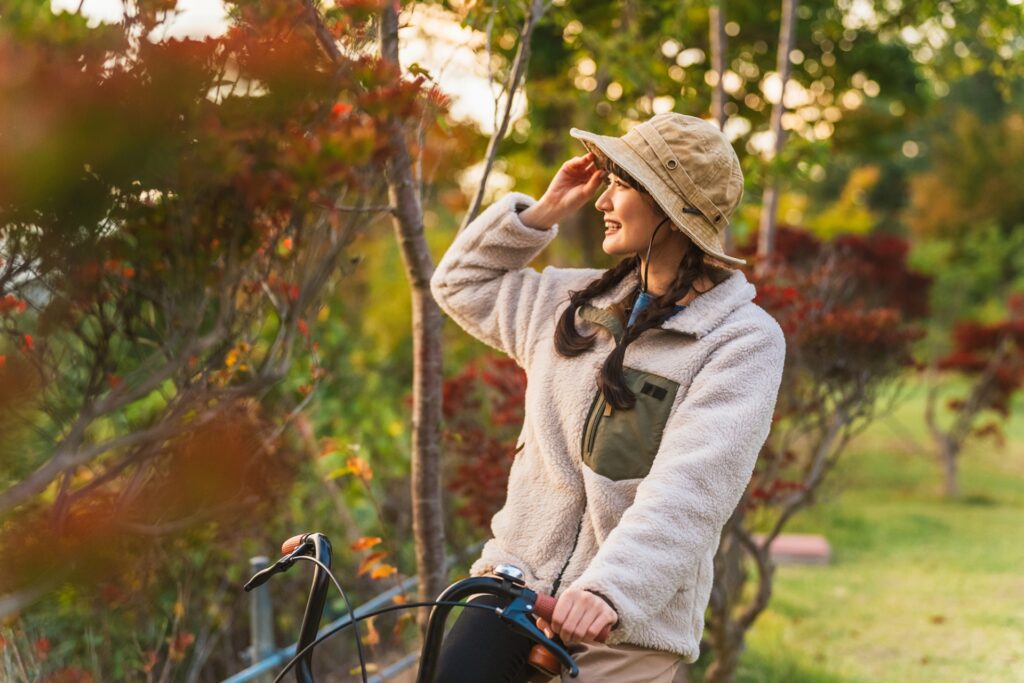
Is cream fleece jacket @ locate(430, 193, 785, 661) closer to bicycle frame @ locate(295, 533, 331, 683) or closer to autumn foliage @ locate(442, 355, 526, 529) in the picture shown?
bicycle frame @ locate(295, 533, 331, 683)

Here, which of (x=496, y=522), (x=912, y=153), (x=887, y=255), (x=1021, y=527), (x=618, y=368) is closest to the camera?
(x=618, y=368)

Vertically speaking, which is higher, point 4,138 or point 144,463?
point 4,138

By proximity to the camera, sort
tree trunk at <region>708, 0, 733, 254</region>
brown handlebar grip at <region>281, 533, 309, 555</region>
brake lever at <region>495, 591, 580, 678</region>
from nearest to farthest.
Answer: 1. brake lever at <region>495, 591, 580, 678</region>
2. brown handlebar grip at <region>281, 533, 309, 555</region>
3. tree trunk at <region>708, 0, 733, 254</region>

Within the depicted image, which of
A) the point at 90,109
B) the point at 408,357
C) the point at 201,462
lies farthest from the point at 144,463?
the point at 408,357

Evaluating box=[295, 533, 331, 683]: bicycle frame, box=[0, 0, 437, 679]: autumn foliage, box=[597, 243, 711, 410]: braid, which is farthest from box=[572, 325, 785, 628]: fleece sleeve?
box=[0, 0, 437, 679]: autumn foliage

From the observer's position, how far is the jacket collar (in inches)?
78.6

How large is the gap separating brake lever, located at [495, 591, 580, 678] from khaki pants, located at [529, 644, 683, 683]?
0.31 m

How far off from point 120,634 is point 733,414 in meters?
3.53

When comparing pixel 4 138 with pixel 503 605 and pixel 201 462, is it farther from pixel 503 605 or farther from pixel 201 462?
pixel 201 462

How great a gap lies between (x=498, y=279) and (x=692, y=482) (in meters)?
0.70

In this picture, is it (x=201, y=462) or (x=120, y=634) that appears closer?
(x=201, y=462)

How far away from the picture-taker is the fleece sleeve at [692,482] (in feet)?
5.88

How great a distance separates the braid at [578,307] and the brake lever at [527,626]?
582mm

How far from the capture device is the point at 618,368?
1998mm
